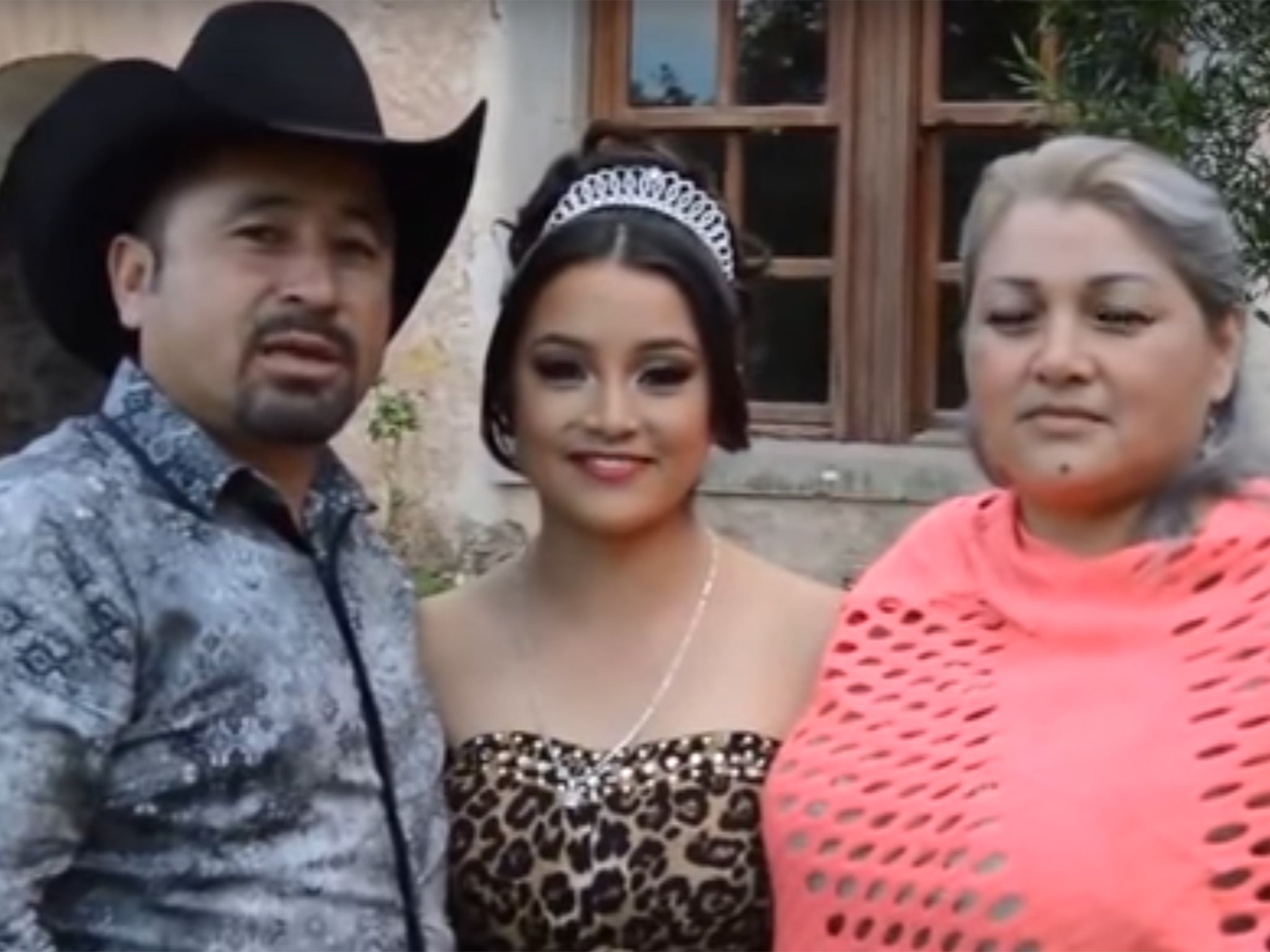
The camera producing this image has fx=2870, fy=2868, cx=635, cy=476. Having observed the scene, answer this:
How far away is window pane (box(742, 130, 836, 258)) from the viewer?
25.2 feet

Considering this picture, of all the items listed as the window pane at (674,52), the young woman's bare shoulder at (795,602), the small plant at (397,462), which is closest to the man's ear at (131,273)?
the young woman's bare shoulder at (795,602)

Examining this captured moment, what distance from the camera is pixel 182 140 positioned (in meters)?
2.50

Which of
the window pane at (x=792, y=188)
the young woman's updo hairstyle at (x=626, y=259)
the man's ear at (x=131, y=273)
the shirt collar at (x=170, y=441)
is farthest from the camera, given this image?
the window pane at (x=792, y=188)

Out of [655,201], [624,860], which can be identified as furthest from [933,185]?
[624,860]

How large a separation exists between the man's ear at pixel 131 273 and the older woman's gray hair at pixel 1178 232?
749mm

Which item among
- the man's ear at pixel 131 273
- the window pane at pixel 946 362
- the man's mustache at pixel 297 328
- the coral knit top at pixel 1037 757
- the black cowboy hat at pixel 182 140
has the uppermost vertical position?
the black cowboy hat at pixel 182 140

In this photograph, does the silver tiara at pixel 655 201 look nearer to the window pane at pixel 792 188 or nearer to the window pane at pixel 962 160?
the window pane at pixel 962 160

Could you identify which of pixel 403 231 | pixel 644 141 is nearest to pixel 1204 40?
pixel 644 141

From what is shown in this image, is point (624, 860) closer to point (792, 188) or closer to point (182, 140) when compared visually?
point (182, 140)

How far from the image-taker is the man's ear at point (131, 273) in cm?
254

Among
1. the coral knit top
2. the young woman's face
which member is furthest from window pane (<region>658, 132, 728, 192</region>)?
the coral knit top

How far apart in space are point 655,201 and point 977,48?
4.80 m

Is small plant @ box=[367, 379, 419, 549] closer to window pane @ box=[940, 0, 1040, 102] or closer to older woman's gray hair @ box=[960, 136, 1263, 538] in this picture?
window pane @ box=[940, 0, 1040, 102]

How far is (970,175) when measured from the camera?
7.57m
